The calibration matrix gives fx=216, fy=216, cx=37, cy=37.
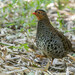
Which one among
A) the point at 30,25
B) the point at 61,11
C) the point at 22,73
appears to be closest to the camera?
the point at 22,73

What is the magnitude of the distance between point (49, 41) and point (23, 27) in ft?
5.04

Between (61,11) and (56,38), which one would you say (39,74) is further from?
(61,11)

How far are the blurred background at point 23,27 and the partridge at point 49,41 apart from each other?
0.28 m

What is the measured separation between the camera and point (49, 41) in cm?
358

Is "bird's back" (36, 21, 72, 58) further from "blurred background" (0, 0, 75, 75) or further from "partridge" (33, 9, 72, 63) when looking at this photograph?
"blurred background" (0, 0, 75, 75)

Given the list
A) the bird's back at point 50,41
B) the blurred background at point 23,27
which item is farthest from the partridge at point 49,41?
the blurred background at point 23,27

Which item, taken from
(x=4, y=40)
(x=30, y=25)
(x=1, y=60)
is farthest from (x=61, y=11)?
(x=1, y=60)

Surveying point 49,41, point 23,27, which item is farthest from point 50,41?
point 23,27

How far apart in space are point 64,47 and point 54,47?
262 mm

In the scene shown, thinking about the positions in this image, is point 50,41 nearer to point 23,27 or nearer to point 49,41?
point 49,41

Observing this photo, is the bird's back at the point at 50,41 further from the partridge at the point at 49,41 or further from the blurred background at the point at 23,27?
the blurred background at the point at 23,27

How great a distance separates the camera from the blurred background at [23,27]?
379 cm

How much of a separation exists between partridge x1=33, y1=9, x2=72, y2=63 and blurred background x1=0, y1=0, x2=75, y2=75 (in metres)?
0.28

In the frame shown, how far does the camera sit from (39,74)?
3.14m
